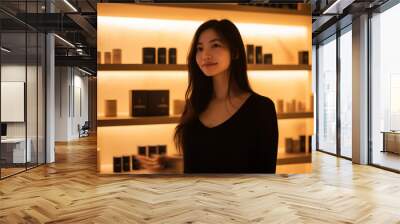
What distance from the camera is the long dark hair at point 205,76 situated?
17.5 ft

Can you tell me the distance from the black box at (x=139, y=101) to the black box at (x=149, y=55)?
46 cm

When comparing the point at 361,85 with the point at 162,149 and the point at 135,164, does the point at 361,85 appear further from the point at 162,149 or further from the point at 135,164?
the point at 135,164

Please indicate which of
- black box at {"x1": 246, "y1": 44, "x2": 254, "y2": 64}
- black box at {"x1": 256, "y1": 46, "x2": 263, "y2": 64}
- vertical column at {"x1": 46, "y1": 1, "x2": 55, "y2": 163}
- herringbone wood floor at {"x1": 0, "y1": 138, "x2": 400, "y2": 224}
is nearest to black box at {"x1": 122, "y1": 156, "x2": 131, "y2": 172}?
herringbone wood floor at {"x1": 0, "y1": 138, "x2": 400, "y2": 224}

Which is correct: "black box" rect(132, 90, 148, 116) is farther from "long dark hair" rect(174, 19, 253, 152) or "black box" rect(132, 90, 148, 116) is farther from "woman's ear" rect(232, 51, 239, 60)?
"woman's ear" rect(232, 51, 239, 60)

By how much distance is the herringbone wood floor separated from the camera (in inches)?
150

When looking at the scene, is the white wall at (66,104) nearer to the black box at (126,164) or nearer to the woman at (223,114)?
the black box at (126,164)

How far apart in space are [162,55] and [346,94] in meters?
4.92

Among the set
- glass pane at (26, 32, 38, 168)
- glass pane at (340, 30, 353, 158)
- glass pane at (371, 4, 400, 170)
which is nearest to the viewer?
glass pane at (371, 4, 400, 170)

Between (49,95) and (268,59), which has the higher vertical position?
(268,59)

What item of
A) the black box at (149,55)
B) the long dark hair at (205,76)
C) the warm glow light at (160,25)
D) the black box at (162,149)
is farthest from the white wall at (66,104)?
the long dark hair at (205,76)

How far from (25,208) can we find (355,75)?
258 inches

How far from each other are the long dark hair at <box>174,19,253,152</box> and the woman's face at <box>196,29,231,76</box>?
6 centimetres

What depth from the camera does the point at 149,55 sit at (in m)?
5.71

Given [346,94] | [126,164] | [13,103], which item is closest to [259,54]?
[126,164]
